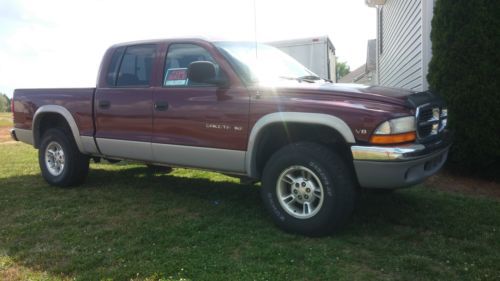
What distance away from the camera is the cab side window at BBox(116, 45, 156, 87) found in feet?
17.0

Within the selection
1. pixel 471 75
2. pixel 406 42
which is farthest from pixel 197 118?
pixel 406 42

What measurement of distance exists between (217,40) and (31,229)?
8.69 ft

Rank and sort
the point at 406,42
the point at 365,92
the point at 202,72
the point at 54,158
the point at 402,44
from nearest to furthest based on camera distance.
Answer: the point at 365,92
the point at 202,72
the point at 54,158
the point at 406,42
the point at 402,44

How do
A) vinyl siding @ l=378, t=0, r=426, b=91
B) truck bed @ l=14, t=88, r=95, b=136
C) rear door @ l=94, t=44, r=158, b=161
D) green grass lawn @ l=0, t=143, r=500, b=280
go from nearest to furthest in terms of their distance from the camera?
green grass lawn @ l=0, t=143, r=500, b=280, rear door @ l=94, t=44, r=158, b=161, truck bed @ l=14, t=88, r=95, b=136, vinyl siding @ l=378, t=0, r=426, b=91

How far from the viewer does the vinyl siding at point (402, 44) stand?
8492 mm

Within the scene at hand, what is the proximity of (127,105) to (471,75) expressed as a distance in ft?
14.1

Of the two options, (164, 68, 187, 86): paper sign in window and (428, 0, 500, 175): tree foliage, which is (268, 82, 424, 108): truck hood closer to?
(164, 68, 187, 86): paper sign in window

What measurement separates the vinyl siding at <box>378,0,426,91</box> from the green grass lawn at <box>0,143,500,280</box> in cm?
385

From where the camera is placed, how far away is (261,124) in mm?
4109

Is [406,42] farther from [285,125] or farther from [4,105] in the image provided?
[4,105]

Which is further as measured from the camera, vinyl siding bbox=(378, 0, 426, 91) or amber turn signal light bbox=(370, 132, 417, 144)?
vinyl siding bbox=(378, 0, 426, 91)

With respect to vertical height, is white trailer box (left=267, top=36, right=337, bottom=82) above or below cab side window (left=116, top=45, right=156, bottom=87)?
above

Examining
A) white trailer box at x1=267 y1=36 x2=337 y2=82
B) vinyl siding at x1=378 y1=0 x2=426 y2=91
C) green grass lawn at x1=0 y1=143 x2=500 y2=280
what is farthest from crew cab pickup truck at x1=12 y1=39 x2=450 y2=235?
white trailer box at x1=267 y1=36 x2=337 y2=82

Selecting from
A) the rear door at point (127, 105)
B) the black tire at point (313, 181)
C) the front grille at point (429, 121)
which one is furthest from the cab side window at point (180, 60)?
the front grille at point (429, 121)
